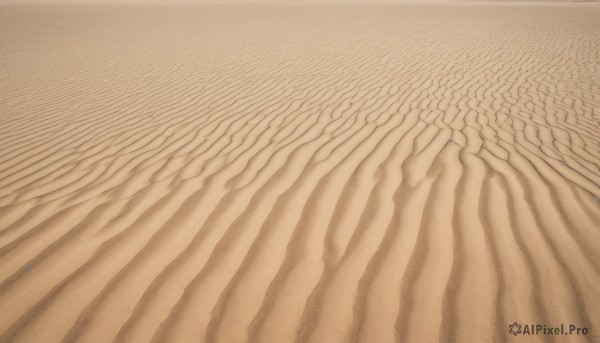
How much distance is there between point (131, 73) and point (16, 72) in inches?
112

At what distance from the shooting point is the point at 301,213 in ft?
6.77

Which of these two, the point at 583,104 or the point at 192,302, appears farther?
the point at 583,104

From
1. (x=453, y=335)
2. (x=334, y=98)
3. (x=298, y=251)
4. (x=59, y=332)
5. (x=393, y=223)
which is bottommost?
(x=59, y=332)

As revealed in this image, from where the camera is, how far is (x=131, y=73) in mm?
6414

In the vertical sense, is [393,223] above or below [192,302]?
above

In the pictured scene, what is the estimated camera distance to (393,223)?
1945 millimetres

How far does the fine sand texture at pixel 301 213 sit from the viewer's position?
142 cm

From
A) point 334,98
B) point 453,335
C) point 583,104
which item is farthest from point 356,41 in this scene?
point 453,335

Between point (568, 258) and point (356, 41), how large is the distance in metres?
8.73

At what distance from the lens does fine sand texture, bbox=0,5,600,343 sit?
4.66ft

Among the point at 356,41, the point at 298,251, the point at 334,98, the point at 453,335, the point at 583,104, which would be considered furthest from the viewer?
the point at 356,41

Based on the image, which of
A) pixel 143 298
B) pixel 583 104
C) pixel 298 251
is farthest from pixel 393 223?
pixel 583 104

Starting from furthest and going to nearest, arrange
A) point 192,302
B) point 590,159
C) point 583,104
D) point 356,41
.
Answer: point 356,41
point 583,104
point 590,159
point 192,302

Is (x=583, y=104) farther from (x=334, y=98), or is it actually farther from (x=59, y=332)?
(x=59, y=332)
